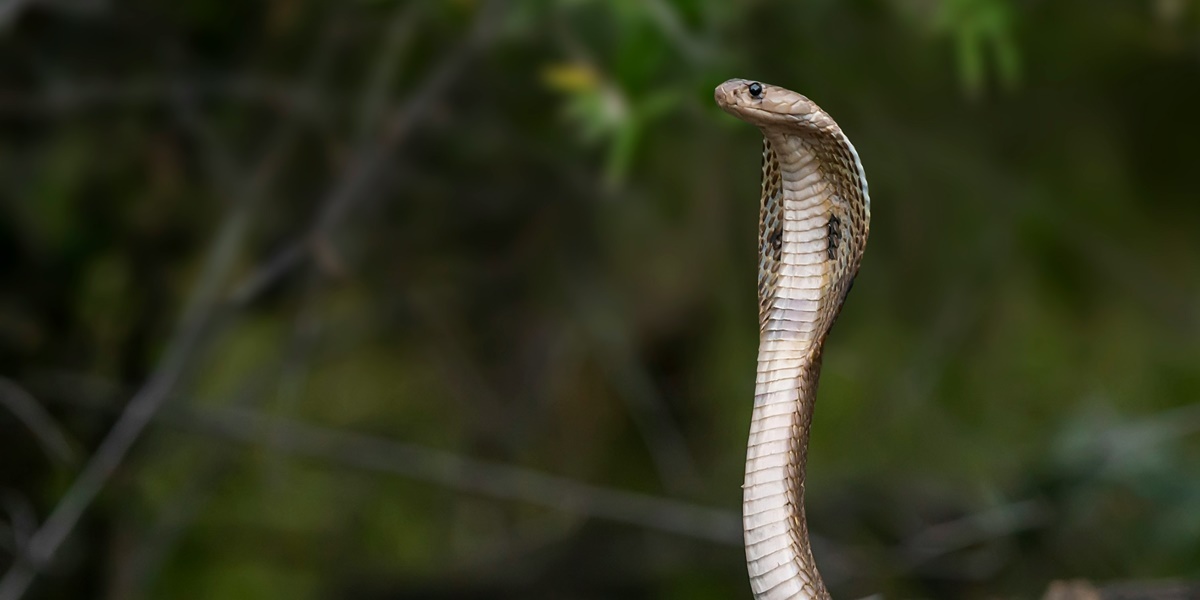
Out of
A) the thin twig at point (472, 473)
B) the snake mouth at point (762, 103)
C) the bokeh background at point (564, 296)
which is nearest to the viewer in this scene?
the snake mouth at point (762, 103)

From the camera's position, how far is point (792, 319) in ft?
3.10

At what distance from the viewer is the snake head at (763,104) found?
0.81 m

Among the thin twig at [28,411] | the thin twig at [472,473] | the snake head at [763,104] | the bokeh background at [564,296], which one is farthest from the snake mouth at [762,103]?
the thin twig at [472,473]

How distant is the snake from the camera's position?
0.85m

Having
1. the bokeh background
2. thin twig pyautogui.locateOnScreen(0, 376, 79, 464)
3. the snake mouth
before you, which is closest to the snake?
the snake mouth

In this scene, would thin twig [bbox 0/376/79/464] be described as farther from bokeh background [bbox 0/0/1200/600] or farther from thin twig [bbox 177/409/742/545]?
thin twig [bbox 177/409/742/545]

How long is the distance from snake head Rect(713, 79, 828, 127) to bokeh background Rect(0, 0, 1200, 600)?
0.91 m

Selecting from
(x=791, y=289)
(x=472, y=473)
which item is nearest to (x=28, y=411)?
(x=472, y=473)

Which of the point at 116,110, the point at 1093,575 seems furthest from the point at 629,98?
the point at 1093,575

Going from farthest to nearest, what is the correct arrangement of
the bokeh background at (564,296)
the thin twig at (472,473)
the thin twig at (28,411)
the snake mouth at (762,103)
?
the thin twig at (472,473) → the bokeh background at (564,296) → the thin twig at (28,411) → the snake mouth at (762,103)

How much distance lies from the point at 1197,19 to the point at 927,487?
1.18m

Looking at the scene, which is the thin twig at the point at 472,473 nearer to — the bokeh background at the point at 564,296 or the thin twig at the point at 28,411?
the bokeh background at the point at 564,296

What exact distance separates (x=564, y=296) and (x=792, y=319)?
150 cm

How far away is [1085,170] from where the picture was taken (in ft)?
7.62
